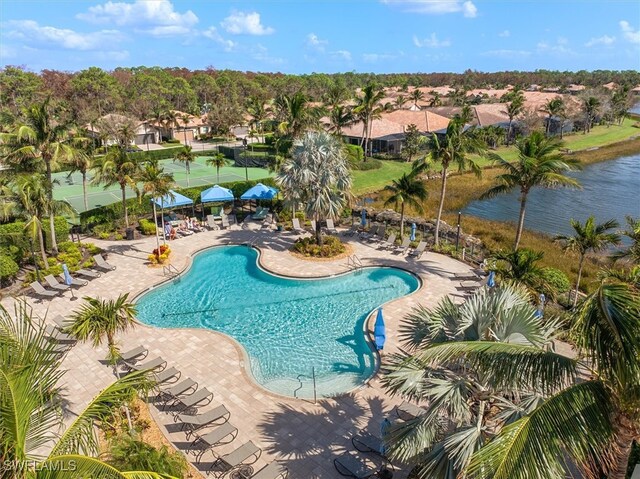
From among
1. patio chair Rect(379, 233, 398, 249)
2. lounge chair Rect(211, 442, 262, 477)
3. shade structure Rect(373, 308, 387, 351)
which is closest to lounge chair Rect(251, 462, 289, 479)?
lounge chair Rect(211, 442, 262, 477)

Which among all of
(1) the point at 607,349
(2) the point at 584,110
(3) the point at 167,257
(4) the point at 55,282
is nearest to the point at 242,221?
(3) the point at 167,257

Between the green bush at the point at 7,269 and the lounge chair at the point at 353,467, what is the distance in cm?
1909

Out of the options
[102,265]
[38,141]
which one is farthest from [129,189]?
[102,265]

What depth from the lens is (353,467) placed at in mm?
9898

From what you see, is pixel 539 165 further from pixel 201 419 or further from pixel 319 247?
pixel 201 419

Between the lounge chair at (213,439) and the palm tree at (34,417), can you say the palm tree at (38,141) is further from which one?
the palm tree at (34,417)

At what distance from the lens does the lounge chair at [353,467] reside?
9.82 m

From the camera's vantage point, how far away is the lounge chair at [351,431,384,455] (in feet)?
34.3

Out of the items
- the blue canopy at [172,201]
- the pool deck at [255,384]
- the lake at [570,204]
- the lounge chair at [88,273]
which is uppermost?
the blue canopy at [172,201]

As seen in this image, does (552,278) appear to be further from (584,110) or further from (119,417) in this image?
(584,110)

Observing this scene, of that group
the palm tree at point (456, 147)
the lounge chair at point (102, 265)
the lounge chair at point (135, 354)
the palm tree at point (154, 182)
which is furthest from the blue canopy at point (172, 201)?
the palm tree at point (456, 147)

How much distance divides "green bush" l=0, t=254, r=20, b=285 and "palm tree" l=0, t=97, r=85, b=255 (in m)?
2.80

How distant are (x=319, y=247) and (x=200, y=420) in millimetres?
14374

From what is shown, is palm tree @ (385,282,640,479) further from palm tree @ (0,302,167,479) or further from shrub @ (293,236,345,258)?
shrub @ (293,236,345,258)
